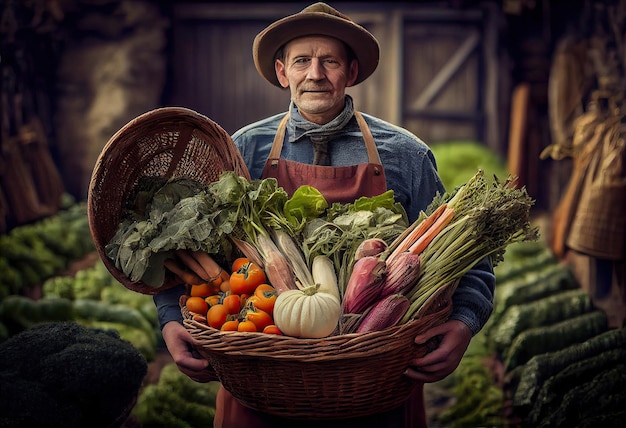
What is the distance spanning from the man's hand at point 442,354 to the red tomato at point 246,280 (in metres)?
0.49

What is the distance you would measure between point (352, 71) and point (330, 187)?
443 millimetres

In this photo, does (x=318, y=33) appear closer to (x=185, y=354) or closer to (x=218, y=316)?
(x=218, y=316)

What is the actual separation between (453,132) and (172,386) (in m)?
4.27

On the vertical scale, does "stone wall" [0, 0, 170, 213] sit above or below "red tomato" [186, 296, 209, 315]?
above

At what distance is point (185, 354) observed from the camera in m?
2.55

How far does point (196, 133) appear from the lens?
2750mm

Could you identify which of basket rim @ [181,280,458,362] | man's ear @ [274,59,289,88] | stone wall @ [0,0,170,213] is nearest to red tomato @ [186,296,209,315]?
basket rim @ [181,280,458,362]

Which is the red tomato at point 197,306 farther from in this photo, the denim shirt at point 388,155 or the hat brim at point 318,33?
the hat brim at point 318,33

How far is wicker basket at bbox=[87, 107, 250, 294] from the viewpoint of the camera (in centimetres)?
256

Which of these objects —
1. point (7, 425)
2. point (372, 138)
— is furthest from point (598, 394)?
point (7, 425)

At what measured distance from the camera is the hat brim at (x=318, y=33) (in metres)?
2.76

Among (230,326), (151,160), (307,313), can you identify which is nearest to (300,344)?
(307,313)

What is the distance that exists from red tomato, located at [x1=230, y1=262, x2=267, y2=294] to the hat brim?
0.87 metres

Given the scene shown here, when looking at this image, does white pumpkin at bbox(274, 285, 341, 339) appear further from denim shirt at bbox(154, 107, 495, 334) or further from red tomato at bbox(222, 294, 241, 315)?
denim shirt at bbox(154, 107, 495, 334)
